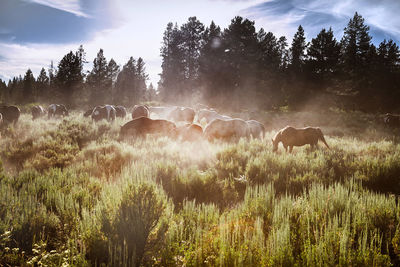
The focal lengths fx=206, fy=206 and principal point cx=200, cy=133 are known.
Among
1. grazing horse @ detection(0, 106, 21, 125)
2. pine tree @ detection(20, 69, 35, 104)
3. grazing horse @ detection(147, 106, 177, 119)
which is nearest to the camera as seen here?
grazing horse @ detection(0, 106, 21, 125)

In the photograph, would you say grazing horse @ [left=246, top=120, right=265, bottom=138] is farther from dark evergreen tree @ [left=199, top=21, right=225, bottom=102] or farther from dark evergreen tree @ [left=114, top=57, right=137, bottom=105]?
dark evergreen tree @ [left=114, top=57, right=137, bottom=105]

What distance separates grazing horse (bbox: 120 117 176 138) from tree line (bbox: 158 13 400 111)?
2611cm

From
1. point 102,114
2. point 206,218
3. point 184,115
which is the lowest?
point 206,218

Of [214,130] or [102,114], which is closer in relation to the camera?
[214,130]

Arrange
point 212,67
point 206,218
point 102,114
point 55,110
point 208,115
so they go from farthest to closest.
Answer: point 212,67 → point 55,110 → point 102,114 → point 208,115 → point 206,218

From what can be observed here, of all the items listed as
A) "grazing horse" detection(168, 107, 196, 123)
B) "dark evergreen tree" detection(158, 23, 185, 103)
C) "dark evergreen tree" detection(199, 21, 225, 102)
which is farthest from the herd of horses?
"dark evergreen tree" detection(158, 23, 185, 103)

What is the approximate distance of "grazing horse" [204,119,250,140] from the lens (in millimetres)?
11398

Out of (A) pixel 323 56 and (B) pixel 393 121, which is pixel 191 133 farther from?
(A) pixel 323 56

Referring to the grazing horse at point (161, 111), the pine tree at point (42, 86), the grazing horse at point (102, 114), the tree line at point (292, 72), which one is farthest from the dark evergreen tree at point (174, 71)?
the pine tree at point (42, 86)

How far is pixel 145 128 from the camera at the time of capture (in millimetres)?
12203

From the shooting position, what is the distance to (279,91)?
3762 cm

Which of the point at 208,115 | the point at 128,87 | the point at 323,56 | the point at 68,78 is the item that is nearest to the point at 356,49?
the point at 323,56

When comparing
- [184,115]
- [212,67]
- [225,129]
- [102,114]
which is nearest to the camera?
[225,129]

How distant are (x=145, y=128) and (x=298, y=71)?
32.6 metres
